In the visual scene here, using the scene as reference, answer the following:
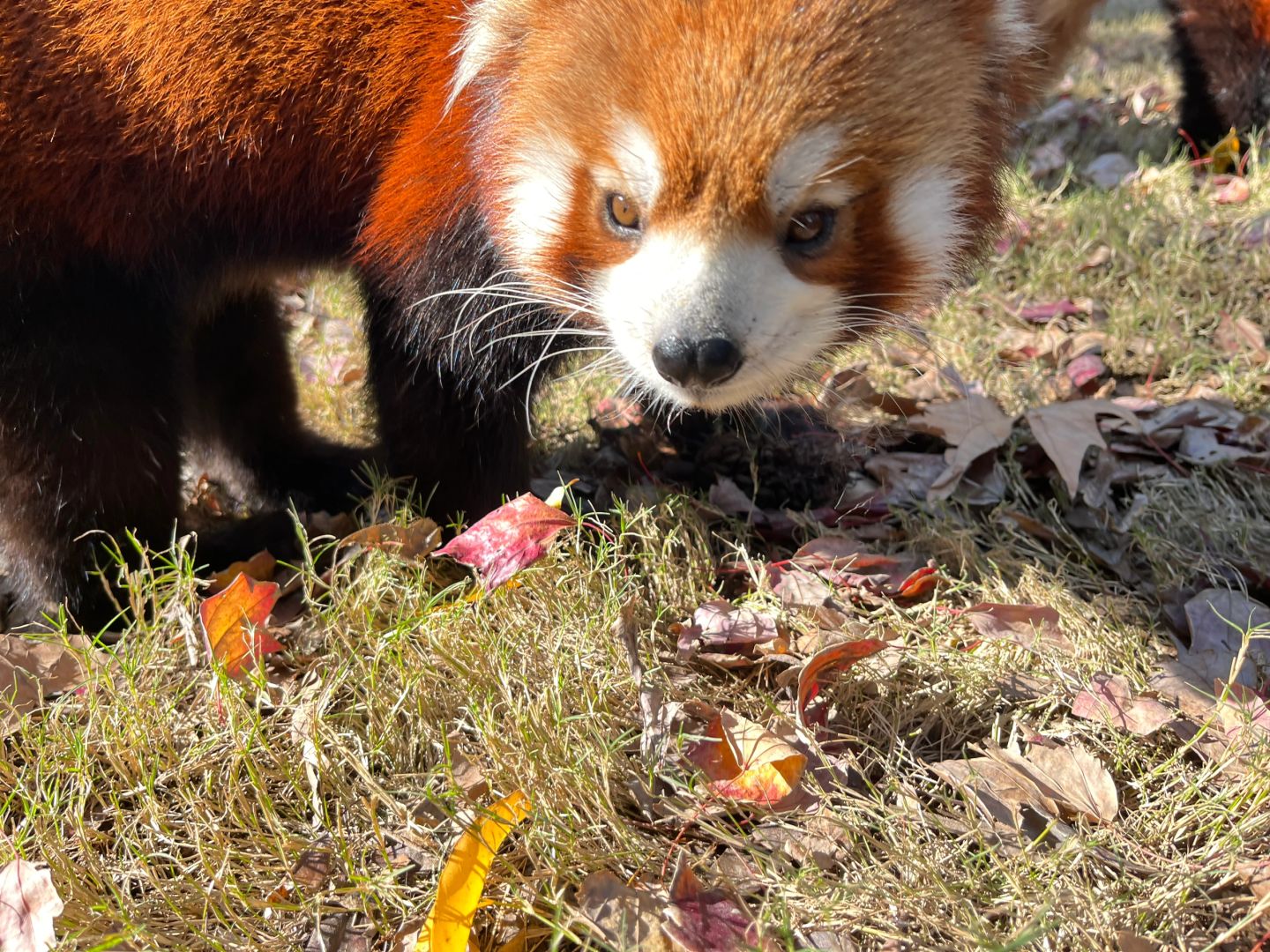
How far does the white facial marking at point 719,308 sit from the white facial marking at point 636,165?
0.08 meters

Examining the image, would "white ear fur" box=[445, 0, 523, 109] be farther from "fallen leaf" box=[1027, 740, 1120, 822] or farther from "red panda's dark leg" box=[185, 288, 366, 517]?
"fallen leaf" box=[1027, 740, 1120, 822]

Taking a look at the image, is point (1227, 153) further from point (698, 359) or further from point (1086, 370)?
point (698, 359)

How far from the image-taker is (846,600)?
2238 millimetres

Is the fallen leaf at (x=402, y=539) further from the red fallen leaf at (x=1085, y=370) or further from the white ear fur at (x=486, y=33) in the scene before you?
the red fallen leaf at (x=1085, y=370)

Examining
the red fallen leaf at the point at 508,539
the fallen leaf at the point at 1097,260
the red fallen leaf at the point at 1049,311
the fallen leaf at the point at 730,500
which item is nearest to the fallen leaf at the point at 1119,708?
the fallen leaf at the point at 730,500

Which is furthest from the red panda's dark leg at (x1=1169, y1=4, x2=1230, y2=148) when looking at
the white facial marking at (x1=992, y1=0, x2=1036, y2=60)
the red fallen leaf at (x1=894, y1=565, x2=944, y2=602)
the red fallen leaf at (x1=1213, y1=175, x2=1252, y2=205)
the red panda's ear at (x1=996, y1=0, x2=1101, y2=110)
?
the red fallen leaf at (x1=894, y1=565, x2=944, y2=602)

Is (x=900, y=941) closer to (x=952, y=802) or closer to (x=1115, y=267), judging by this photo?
(x=952, y=802)

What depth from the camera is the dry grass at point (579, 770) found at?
1.53 meters

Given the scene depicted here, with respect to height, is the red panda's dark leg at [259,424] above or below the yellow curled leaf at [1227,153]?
below

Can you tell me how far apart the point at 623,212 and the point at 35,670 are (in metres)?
1.44

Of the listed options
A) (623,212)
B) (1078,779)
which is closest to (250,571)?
(623,212)

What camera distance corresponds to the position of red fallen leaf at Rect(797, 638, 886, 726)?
6.02ft

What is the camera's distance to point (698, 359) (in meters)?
1.83

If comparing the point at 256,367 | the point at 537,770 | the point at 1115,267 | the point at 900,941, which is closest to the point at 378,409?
the point at 256,367
